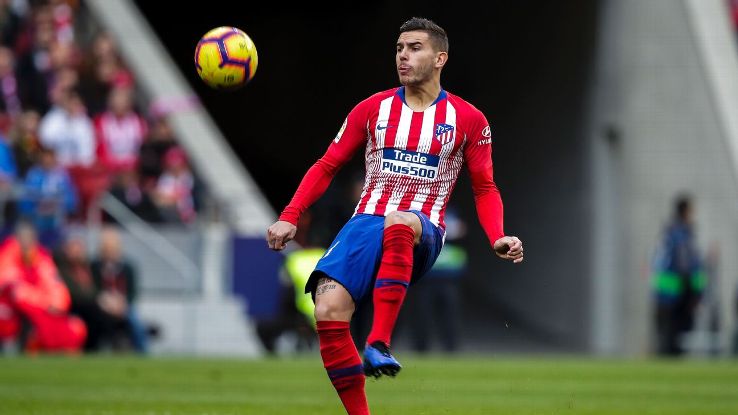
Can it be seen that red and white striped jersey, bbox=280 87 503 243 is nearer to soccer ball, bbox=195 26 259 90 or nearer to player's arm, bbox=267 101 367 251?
player's arm, bbox=267 101 367 251

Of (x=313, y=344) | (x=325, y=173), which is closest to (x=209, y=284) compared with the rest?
(x=313, y=344)

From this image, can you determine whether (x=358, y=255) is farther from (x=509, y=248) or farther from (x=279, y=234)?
(x=509, y=248)

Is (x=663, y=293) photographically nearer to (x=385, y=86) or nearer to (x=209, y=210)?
(x=209, y=210)

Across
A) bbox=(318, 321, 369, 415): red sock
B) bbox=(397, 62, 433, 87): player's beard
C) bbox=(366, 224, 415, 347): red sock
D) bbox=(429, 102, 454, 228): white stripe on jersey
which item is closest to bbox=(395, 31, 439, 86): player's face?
bbox=(397, 62, 433, 87): player's beard

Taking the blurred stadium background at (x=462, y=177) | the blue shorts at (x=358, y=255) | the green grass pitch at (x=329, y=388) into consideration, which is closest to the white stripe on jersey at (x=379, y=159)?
the blue shorts at (x=358, y=255)

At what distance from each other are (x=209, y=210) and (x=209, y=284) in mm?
1074

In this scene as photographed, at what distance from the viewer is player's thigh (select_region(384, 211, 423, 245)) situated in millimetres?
6840

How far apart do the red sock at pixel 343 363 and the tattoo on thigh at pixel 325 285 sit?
0.16 meters

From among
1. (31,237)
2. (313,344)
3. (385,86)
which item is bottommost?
(313,344)

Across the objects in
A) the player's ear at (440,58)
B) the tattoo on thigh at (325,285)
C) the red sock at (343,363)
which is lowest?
the red sock at (343,363)

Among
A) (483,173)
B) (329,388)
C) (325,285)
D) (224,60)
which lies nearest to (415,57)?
(483,173)

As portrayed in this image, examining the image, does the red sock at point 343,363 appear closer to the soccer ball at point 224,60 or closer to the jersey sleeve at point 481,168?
the jersey sleeve at point 481,168

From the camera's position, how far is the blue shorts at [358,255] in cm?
687

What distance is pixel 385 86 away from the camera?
91.4 ft
